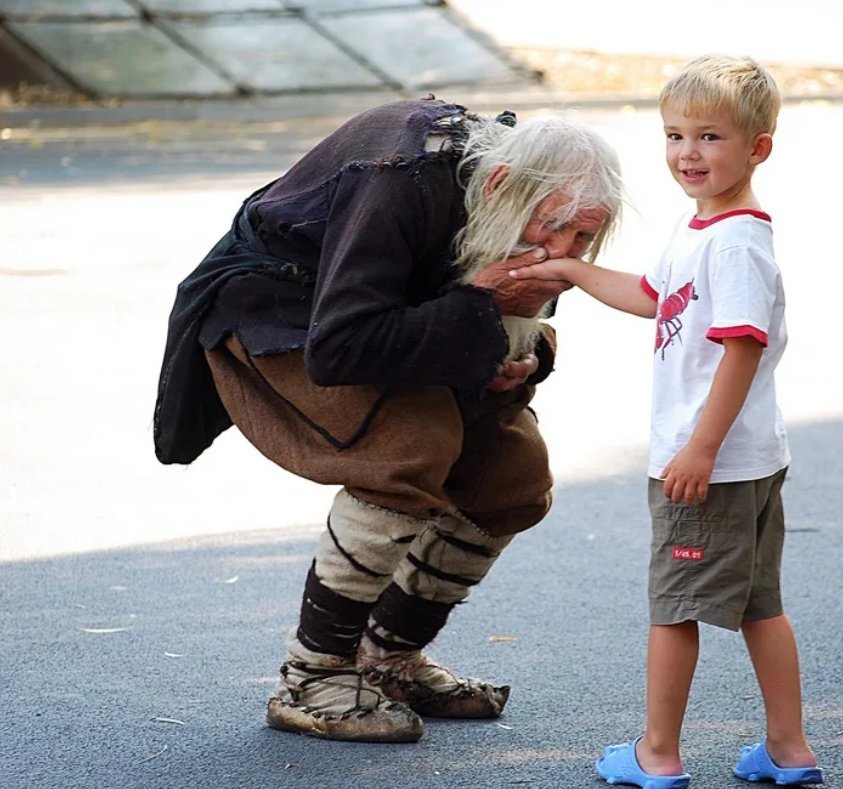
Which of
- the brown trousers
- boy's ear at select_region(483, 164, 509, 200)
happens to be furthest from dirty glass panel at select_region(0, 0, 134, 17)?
boy's ear at select_region(483, 164, 509, 200)

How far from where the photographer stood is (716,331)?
2.76 metres

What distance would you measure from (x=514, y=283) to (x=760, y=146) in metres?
0.52

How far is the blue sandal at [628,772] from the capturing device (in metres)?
2.97

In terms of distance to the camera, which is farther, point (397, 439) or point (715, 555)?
point (397, 439)

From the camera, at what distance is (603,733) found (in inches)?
131

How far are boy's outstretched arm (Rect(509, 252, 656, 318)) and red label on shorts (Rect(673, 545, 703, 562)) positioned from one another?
0.45 m

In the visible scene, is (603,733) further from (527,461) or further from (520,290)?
(520,290)

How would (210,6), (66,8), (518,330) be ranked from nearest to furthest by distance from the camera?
(518,330)
(66,8)
(210,6)

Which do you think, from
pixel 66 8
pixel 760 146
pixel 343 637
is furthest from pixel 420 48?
pixel 760 146

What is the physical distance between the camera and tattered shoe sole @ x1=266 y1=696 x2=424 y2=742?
3.25 m

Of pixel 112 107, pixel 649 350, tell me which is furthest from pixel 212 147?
pixel 649 350

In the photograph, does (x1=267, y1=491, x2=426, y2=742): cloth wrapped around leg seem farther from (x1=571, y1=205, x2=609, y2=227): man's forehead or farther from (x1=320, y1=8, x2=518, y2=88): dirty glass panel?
(x1=320, y1=8, x2=518, y2=88): dirty glass panel

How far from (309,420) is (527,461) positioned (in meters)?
0.48

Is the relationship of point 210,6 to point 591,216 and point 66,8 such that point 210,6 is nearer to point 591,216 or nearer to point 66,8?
point 66,8
